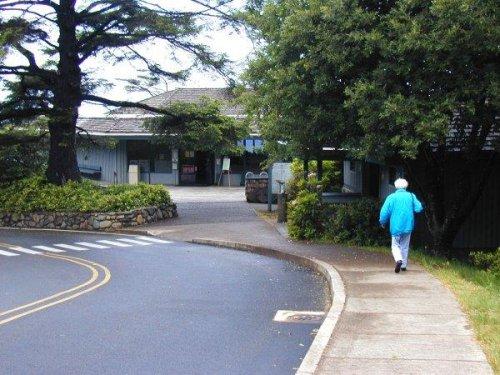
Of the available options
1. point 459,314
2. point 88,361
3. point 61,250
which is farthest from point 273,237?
point 88,361

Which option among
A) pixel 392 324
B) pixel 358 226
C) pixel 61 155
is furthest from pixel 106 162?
pixel 392 324

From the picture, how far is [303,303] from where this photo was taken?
1026cm

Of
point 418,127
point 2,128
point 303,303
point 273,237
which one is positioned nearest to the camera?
point 303,303

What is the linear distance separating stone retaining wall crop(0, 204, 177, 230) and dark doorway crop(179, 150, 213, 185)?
19919mm

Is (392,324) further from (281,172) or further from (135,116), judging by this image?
(135,116)

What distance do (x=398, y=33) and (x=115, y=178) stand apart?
34076 mm

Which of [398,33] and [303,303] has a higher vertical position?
[398,33]

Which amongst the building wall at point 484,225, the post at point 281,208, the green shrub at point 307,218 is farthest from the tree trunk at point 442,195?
the post at point 281,208

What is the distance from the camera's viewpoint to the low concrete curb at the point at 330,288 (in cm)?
651

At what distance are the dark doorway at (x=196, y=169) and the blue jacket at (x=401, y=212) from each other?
105 feet

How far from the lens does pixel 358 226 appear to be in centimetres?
1633

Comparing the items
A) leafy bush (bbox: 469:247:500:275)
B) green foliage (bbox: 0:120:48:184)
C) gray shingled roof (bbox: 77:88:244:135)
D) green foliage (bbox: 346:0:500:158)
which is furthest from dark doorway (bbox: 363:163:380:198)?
gray shingled roof (bbox: 77:88:244:135)

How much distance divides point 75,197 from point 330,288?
44.8 ft

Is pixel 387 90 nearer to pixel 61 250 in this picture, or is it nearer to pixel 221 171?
pixel 61 250
